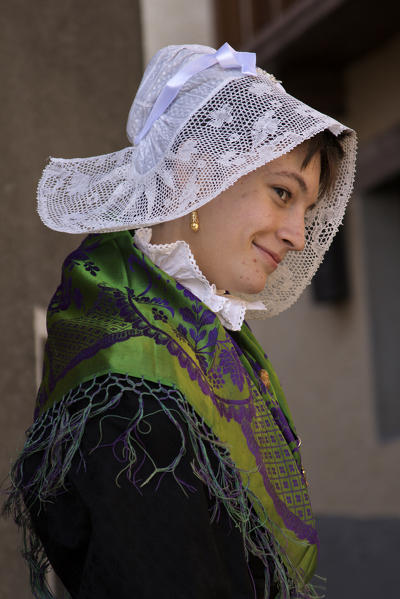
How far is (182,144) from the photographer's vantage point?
2137 mm

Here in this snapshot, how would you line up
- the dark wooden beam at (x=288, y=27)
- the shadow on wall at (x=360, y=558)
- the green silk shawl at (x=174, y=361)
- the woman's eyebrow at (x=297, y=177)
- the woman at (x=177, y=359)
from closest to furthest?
the woman at (x=177, y=359) < the green silk shawl at (x=174, y=361) < the woman's eyebrow at (x=297, y=177) < the shadow on wall at (x=360, y=558) < the dark wooden beam at (x=288, y=27)

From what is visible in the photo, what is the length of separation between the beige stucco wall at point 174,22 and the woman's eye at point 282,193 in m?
6.02

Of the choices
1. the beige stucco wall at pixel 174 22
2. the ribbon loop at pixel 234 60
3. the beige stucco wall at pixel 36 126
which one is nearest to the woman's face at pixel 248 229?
the ribbon loop at pixel 234 60

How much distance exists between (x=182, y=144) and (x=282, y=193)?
271 mm

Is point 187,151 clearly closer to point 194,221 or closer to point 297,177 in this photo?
point 194,221

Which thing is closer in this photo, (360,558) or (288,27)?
(360,558)

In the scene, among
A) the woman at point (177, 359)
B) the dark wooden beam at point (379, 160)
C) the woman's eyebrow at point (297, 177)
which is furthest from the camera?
the dark wooden beam at point (379, 160)

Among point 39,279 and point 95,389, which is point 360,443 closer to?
point 39,279

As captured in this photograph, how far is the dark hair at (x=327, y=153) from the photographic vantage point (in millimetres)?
2273

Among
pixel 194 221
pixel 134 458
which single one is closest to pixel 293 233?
pixel 194 221

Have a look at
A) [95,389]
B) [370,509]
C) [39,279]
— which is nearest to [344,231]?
[370,509]

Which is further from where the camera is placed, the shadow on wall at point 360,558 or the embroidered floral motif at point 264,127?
the shadow on wall at point 360,558

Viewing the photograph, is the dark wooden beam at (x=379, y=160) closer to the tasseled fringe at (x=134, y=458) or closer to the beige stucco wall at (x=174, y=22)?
the beige stucco wall at (x=174, y=22)

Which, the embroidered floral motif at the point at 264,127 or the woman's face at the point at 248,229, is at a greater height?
the embroidered floral motif at the point at 264,127
